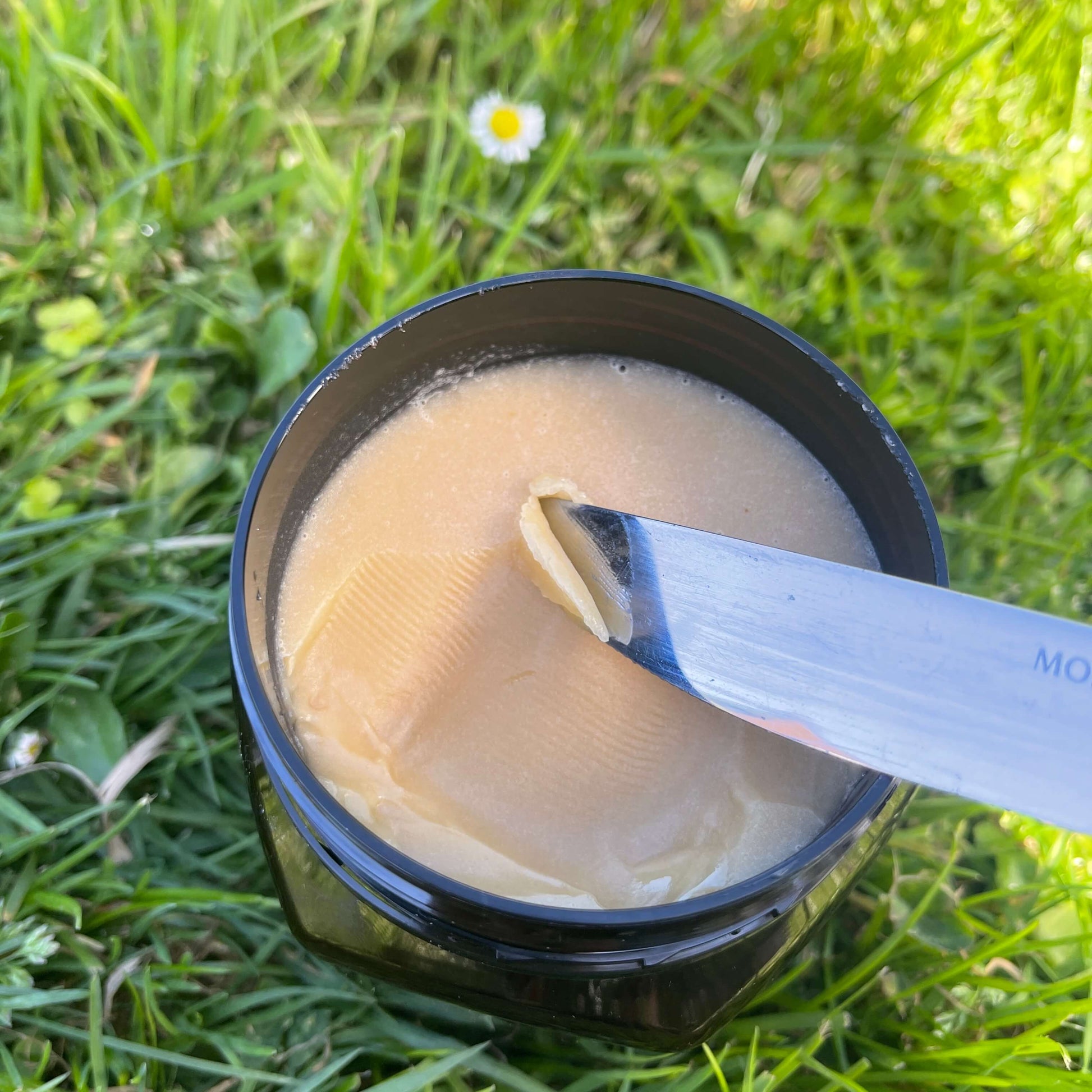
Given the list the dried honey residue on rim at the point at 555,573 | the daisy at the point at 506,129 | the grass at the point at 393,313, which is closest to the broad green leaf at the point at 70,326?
the grass at the point at 393,313

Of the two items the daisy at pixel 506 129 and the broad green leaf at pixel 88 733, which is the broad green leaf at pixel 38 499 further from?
the daisy at pixel 506 129

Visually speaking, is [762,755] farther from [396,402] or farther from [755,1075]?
[396,402]

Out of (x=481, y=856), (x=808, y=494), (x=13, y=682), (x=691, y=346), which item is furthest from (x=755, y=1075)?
(x=13, y=682)

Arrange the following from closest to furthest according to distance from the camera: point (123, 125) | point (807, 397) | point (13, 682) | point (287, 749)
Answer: point (287, 749), point (807, 397), point (13, 682), point (123, 125)

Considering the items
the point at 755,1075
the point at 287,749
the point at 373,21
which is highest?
the point at 373,21

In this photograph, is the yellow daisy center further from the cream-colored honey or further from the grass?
the cream-colored honey

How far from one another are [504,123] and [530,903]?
45.3 inches

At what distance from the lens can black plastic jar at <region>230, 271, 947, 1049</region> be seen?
642 mm

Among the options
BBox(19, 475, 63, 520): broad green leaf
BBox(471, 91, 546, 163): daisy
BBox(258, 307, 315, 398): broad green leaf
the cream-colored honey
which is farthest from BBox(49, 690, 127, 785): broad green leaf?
BBox(471, 91, 546, 163): daisy

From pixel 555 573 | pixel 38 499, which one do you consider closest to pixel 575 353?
pixel 555 573

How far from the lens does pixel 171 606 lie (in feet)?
3.51

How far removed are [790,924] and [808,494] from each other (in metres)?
0.41

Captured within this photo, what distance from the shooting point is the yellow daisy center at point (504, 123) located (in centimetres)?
136

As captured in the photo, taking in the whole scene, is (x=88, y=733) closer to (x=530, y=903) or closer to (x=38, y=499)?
(x=38, y=499)
